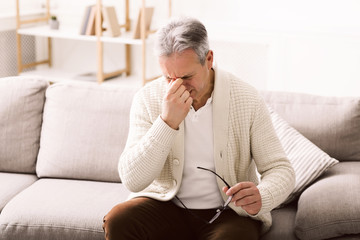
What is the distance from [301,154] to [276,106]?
28cm

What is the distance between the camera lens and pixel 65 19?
4.73m

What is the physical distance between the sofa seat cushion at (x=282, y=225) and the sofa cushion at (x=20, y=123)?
1.07 m

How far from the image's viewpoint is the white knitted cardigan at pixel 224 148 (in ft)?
5.73

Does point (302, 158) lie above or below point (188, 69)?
below

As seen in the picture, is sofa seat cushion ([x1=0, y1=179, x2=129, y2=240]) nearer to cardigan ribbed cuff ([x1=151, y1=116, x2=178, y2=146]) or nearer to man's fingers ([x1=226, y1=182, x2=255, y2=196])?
cardigan ribbed cuff ([x1=151, y1=116, x2=178, y2=146])

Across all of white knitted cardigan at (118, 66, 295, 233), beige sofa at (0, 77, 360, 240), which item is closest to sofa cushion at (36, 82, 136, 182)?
beige sofa at (0, 77, 360, 240)

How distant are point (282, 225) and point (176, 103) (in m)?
0.58

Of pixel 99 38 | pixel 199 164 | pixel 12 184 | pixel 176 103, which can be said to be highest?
pixel 176 103

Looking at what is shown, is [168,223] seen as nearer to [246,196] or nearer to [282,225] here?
[246,196]

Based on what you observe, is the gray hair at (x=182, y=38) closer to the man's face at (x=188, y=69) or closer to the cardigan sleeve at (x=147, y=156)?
the man's face at (x=188, y=69)

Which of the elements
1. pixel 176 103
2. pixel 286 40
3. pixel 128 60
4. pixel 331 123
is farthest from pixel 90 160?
pixel 128 60

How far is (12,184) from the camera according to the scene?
7.57 ft

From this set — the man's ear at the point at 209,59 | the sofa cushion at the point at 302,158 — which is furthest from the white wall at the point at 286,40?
the man's ear at the point at 209,59

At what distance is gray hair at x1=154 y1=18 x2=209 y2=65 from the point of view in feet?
5.49
